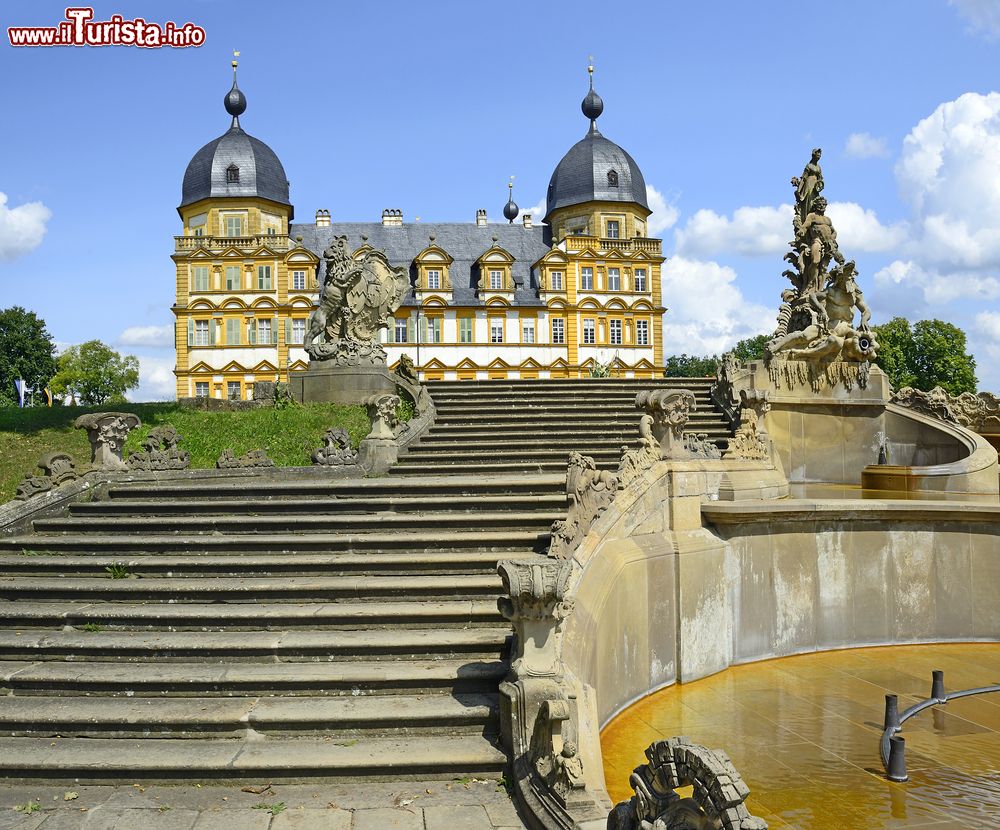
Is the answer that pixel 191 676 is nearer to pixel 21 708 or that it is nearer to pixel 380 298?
pixel 21 708

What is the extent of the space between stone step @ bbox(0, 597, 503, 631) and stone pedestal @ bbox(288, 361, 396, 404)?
10316 mm

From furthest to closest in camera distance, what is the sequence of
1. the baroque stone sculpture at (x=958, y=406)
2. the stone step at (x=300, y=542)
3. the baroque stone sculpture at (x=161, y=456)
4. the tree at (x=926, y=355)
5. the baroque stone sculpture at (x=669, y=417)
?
the tree at (x=926, y=355)
the baroque stone sculpture at (x=958, y=406)
the baroque stone sculpture at (x=161, y=456)
the baroque stone sculpture at (x=669, y=417)
the stone step at (x=300, y=542)

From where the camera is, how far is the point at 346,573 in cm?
797

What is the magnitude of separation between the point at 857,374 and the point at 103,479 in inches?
546

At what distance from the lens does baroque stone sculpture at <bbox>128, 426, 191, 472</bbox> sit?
11289mm

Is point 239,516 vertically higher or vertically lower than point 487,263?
lower

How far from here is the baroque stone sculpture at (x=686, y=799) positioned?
3408 mm

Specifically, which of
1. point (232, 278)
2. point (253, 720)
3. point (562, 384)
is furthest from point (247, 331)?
point (253, 720)

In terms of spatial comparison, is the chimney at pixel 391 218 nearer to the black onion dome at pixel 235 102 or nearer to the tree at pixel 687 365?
the black onion dome at pixel 235 102

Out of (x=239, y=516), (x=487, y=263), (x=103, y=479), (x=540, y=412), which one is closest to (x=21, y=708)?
(x=239, y=516)

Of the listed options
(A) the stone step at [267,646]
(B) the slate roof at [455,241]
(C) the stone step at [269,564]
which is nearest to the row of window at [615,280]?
(B) the slate roof at [455,241]

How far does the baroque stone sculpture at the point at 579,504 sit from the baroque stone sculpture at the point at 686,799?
9.28ft

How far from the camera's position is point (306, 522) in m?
8.96

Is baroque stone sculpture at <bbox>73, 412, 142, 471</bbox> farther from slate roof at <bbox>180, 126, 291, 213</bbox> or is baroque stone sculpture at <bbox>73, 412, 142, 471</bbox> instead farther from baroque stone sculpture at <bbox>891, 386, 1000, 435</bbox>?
slate roof at <bbox>180, 126, 291, 213</bbox>
